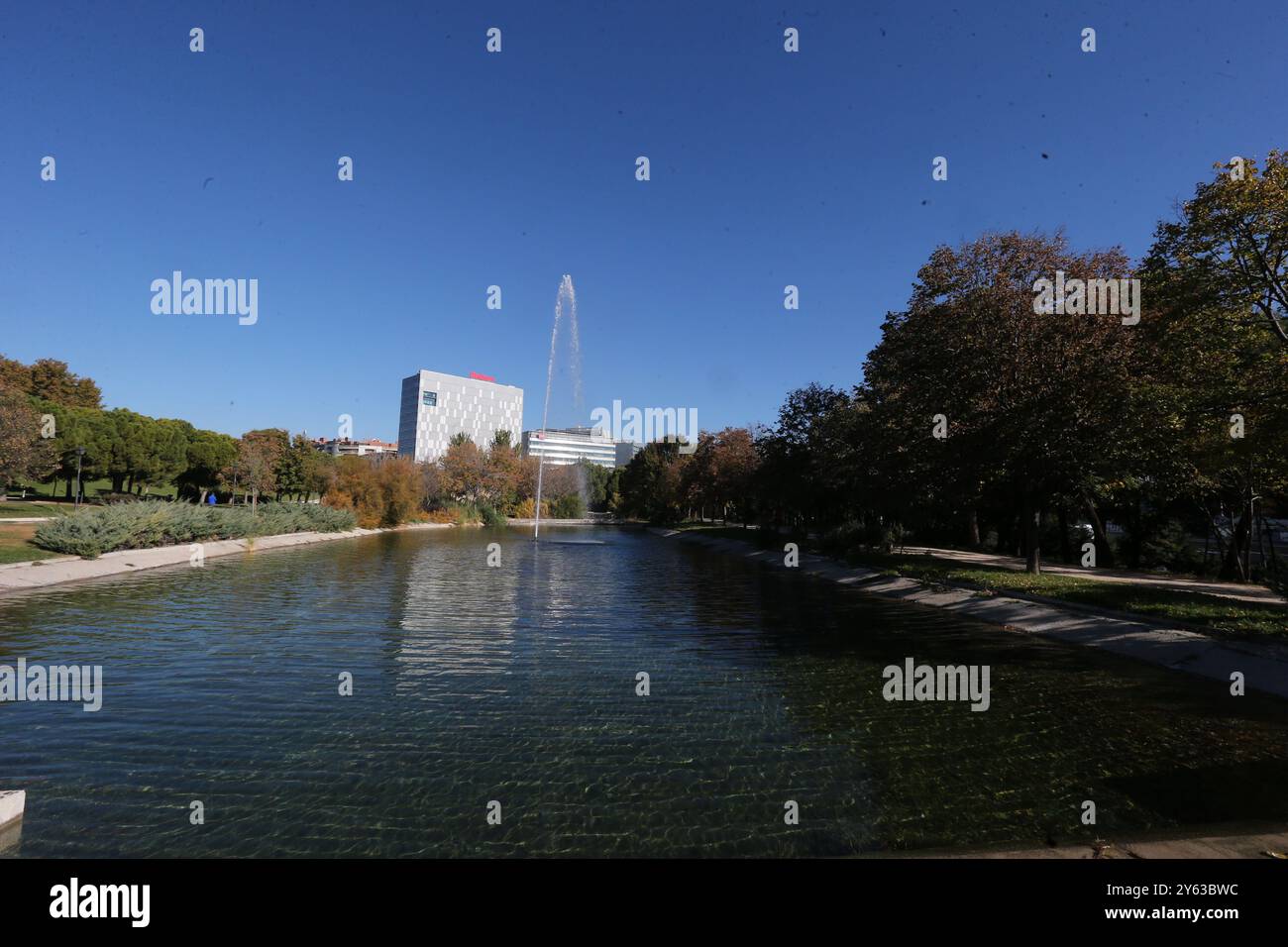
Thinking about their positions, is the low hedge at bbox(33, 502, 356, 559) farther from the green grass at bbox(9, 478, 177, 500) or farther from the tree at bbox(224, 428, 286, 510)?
the green grass at bbox(9, 478, 177, 500)

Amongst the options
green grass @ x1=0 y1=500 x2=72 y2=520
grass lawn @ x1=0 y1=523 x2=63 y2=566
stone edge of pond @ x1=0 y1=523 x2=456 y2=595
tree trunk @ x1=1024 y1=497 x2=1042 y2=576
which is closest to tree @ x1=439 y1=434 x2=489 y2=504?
green grass @ x1=0 y1=500 x2=72 y2=520

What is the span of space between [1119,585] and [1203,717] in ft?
37.8

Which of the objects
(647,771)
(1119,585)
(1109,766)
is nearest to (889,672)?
(1109,766)

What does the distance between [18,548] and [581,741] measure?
Answer: 27.7 m

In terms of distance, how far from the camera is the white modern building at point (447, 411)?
17762cm

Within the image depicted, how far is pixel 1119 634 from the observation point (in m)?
15.5

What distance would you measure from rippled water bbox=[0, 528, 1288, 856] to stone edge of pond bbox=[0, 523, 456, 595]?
14.9 feet

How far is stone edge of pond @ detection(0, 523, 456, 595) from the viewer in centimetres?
2014

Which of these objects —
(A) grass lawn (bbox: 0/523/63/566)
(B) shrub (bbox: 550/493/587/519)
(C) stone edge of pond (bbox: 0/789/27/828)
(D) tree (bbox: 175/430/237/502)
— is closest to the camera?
(C) stone edge of pond (bbox: 0/789/27/828)

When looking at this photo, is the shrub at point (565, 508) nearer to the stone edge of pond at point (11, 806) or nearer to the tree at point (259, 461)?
the tree at point (259, 461)

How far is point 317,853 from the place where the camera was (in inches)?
224
